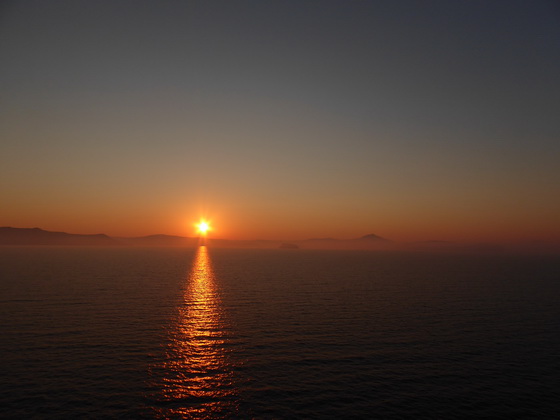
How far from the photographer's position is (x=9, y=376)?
36.2 metres

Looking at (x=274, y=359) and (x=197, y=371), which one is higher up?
(x=274, y=359)

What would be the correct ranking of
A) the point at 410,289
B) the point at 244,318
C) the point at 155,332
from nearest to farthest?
the point at 155,332 → the point at 244,318 → the point at 410,289

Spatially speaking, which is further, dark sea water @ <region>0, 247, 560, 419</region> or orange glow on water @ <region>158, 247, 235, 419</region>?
dark sea water @ <region>0, 247, 560, 419</region>

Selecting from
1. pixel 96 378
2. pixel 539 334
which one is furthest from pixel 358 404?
pixel 539 334

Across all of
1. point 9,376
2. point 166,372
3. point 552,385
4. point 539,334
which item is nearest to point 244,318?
point 166,372

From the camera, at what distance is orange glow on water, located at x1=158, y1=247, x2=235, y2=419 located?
1262 inches

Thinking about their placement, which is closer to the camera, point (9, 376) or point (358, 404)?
point (358, 404)

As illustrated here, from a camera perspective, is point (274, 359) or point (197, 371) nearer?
point (197, 371)

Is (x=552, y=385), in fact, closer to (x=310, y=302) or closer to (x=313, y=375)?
→ (x=313, y=375)

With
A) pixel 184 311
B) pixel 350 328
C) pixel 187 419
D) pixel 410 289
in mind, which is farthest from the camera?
pixel 410 289

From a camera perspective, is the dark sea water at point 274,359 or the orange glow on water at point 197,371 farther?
the dark sea water at point 274,359

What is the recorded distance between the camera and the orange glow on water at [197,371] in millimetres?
32062

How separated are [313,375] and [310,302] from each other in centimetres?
4391

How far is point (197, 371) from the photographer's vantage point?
131ft
